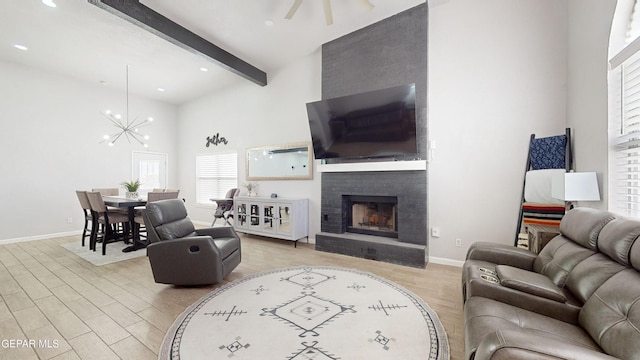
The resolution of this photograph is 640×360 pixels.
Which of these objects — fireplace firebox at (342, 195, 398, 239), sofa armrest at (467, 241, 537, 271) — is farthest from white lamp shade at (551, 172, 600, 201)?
fireplace firebox at (342, 195, 398, 239)

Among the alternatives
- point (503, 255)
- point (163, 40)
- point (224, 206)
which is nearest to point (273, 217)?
point (224, 206)

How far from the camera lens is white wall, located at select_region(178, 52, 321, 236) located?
187 inches

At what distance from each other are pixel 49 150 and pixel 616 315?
799 cm

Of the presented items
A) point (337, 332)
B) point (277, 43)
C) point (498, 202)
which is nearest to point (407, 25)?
point (277, 43)

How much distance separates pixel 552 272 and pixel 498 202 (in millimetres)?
1611

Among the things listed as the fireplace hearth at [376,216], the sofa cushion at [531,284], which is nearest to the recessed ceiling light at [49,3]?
the fireplace hearth at [376,216]

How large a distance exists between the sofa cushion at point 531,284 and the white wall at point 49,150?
7.49 metres

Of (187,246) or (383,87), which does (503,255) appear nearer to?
(383,87)

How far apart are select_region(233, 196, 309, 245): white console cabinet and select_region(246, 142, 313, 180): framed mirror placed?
59 centimetres

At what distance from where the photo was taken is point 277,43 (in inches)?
166

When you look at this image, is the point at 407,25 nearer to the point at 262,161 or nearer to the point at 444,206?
the point at 444,206

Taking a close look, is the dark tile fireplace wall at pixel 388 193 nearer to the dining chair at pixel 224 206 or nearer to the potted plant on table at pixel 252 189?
the potted plant on table at pixel 252 189

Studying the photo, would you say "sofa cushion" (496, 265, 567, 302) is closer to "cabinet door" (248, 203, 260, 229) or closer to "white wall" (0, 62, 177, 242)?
"cabinet door" (248, 203, 260, 229)

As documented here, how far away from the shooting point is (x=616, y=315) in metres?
1.15
